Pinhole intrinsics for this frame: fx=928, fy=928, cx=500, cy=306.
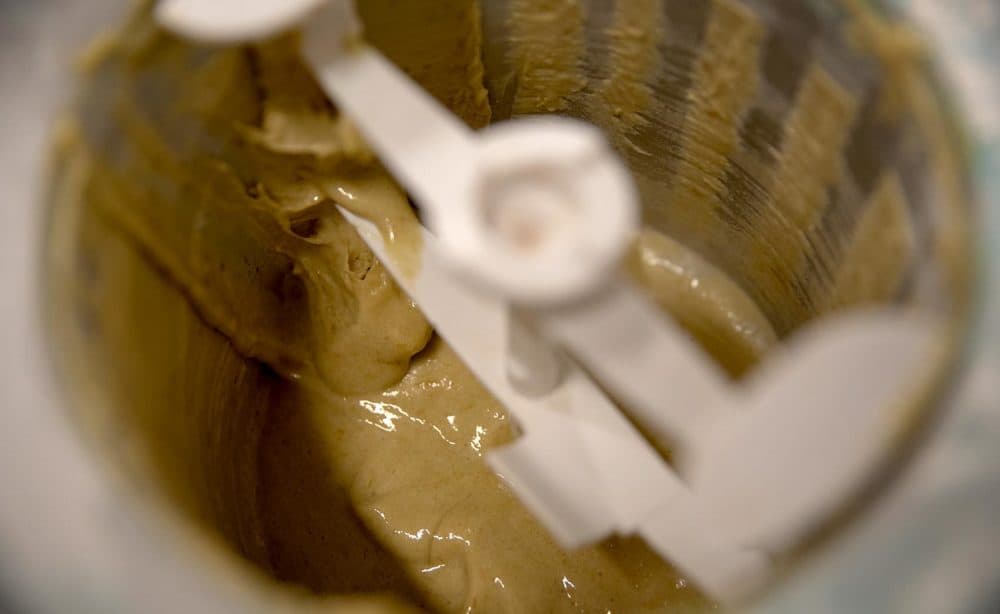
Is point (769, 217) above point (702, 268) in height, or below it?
above

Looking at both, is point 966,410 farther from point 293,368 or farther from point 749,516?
point 293,368

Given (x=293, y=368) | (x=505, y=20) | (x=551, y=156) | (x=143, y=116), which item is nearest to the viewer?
(x=551, y=156)

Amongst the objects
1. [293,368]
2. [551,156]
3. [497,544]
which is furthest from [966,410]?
[293,368]

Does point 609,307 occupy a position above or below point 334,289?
above

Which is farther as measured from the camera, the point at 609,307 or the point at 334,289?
the point at 334,289

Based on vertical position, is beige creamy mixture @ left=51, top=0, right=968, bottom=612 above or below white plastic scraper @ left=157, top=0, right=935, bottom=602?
below

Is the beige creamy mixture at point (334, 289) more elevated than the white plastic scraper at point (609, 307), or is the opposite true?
the white plastic scraper at point (609, 307)

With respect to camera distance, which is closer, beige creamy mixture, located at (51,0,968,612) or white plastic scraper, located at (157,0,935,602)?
white plastic scraper, located at (157,0,935,602)

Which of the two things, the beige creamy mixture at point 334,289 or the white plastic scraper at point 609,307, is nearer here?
the white plastic scraper at point 609,307
